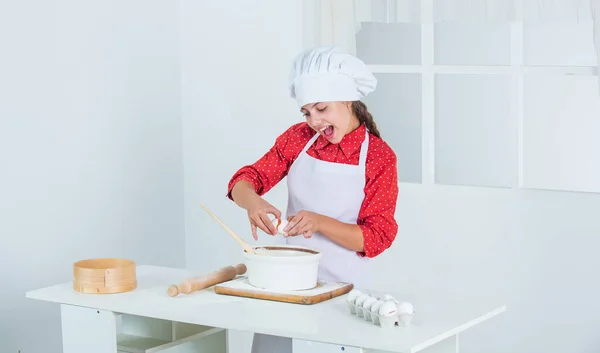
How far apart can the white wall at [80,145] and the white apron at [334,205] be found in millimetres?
1390

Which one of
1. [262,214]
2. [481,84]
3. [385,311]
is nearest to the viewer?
[385,311]

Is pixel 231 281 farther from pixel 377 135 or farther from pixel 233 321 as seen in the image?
pixel 377 135

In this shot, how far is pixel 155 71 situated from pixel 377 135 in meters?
1.88

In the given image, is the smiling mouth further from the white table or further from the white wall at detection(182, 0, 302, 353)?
the white wall at detection(182, 0, 302, 353)

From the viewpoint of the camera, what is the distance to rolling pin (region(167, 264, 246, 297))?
287cm

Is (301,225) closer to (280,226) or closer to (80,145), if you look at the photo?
(280,226)

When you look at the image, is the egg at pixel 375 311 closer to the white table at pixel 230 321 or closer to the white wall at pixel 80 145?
the white table at pixel 230 321

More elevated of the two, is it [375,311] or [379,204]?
[379,204]

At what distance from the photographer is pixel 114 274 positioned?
116 inches

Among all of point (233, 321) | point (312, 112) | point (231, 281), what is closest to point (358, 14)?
point (312, 112)

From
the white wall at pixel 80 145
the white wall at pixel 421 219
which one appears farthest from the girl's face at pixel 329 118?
the white wall at pixel 80 145

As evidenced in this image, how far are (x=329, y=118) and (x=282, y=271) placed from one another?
552mm

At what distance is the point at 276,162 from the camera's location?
3.34 meters

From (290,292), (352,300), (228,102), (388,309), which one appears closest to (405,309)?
(388,309)
